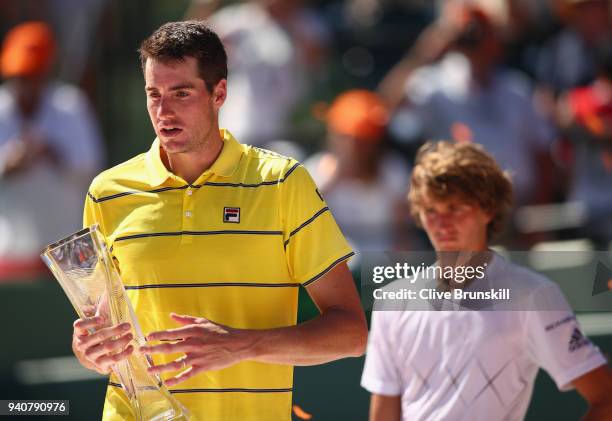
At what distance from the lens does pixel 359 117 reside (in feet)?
19.6

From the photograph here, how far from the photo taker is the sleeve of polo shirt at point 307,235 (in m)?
2.69

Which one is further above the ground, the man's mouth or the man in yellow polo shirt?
the man's mouth

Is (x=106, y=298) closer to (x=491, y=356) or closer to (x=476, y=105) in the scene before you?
(x=491, y=356)

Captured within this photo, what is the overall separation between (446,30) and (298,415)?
3.19m

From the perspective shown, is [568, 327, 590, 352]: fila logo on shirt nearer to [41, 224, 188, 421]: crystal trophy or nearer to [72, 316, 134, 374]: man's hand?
[41, 224, 188, 421]: crystal trophy

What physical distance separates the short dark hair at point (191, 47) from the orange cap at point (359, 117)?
317cm

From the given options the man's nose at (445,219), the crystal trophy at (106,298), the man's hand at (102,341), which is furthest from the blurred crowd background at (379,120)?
the man's hand at (102,341)

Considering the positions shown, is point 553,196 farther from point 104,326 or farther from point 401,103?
point 104,326

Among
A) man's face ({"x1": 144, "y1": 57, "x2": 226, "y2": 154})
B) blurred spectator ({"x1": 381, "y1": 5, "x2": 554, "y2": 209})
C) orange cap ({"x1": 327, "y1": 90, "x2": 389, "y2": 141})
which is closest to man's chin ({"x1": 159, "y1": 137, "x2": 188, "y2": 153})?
man's face ({"x1": 144, "y1": 57, "x2": 226, "y2": 154})

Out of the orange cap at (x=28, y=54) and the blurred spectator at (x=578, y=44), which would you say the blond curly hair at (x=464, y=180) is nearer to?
the blurred spectator at (x=578, y=44)

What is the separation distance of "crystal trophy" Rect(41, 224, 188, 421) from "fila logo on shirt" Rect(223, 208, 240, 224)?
293 millimetres

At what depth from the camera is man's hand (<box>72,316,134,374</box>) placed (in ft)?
8.14

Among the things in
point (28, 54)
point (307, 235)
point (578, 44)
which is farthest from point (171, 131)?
point (578, 44)

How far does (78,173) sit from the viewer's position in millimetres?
6188
